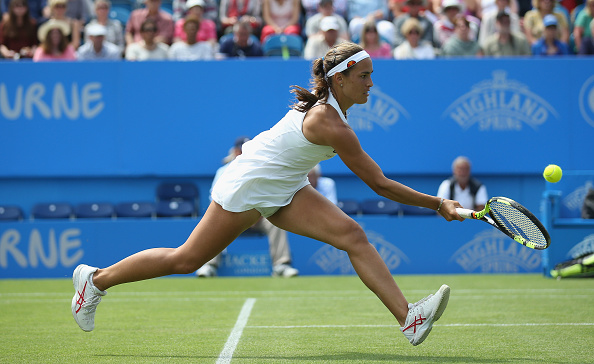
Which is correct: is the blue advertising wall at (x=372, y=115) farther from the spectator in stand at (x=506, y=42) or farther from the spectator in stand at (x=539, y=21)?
the spectator in stand at (x=539, y=21)

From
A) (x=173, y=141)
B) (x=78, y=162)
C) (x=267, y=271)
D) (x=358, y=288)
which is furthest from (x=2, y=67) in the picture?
(x=358, y=288)

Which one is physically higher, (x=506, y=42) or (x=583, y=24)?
(x=583, y=24)

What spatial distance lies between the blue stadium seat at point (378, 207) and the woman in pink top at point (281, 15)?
332cm

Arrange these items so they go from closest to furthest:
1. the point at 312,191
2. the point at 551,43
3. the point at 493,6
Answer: the point at 312,191, the point at 551,43, the point at 493,6

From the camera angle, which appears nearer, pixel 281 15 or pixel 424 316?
pixel 424 316

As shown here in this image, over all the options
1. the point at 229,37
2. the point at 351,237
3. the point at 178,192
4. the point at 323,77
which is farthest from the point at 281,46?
the point at 351,237

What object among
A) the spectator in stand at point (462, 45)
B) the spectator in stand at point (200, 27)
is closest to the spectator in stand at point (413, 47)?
the spectator in stand at point (462, 45)

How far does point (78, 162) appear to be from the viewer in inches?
436

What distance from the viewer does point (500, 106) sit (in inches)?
438

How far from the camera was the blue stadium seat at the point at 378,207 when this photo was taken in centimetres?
1106

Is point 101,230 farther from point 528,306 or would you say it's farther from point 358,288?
point 528,306

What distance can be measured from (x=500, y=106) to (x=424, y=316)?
7.21 metres

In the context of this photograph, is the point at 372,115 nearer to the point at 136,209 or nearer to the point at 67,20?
the point at 136,209

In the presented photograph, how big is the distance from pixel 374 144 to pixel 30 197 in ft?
15.8
